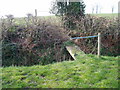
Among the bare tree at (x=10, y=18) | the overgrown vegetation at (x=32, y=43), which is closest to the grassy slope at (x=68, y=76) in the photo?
the overgrown vegetation at (x=32, y=43)

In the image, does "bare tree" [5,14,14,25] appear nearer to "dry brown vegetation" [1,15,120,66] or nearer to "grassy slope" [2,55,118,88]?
"dry brown vegetation" [1,15,120,66]

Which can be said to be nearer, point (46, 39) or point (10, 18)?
point (46, 39)

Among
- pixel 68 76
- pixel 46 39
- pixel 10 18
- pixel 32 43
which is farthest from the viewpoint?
pixel 10 18

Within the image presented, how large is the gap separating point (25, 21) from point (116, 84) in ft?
22.8

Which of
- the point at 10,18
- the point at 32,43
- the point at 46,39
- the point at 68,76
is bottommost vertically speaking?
the point at 68,76

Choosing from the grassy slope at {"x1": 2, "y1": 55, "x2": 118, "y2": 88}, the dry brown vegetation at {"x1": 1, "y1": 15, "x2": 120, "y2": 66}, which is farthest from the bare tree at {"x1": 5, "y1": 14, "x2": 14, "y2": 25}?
the grassy slope at {"x1": 2, "y1": 55, "x2": 118, "y2": 88}

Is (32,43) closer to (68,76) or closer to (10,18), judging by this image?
(10,18)

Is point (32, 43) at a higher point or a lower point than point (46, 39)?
lower

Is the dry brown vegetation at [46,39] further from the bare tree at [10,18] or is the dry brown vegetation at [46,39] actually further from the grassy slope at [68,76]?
the grassy slope at [68,76]

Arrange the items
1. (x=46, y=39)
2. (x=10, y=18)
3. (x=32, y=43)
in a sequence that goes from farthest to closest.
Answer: (x=10, y=18), (x=46, y=39), (x=32, y=43)

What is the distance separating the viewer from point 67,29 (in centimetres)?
1029

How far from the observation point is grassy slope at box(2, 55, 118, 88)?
411 cm

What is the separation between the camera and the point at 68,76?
459 cm

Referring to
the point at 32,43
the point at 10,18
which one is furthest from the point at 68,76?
the point at 10,18
